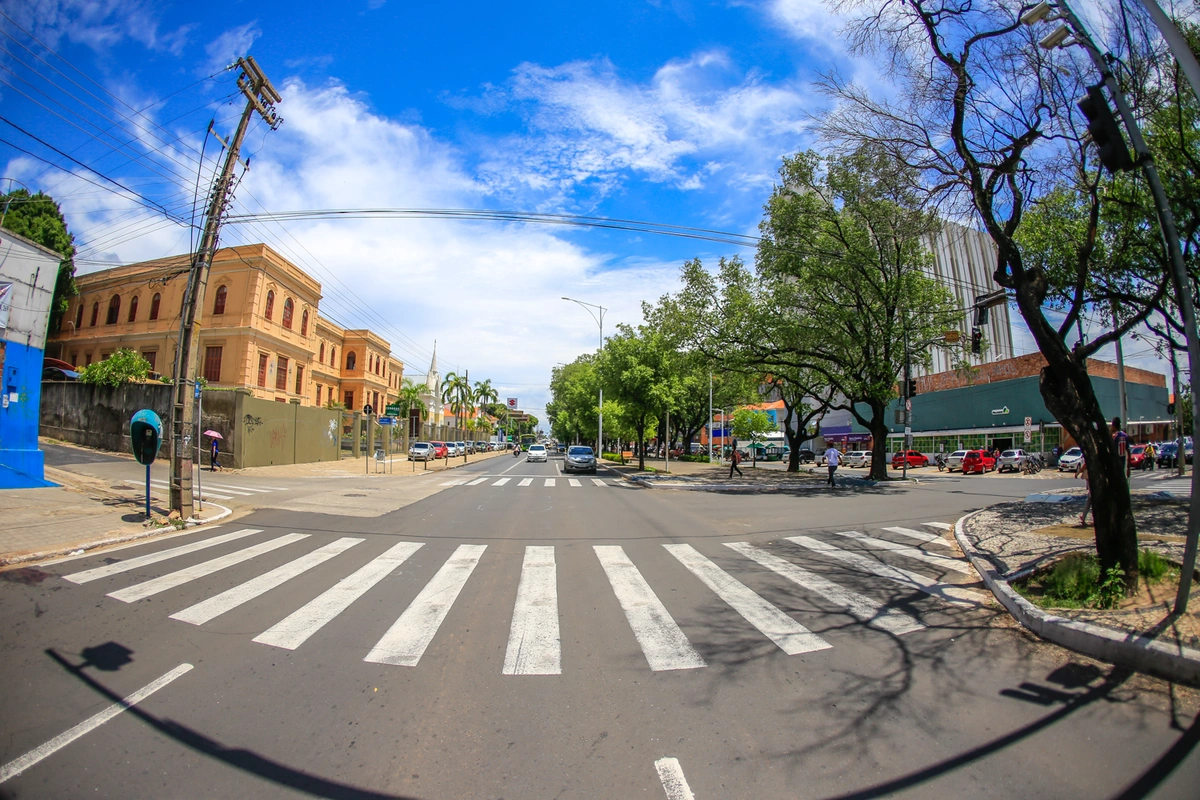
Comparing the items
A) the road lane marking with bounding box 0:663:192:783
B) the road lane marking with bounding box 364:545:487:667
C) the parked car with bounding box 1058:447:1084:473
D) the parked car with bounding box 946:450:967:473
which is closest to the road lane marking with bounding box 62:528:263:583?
the road lane marking with bounding box 0:663:192:783

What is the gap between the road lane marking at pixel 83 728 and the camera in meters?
2.96

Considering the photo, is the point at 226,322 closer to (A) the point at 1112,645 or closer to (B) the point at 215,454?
(B) the point at 215,454

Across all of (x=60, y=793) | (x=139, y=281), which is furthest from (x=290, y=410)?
(x=60, y=793)

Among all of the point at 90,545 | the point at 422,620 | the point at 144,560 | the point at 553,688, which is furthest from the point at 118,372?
the point at 553,688

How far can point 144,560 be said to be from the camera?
7.68m

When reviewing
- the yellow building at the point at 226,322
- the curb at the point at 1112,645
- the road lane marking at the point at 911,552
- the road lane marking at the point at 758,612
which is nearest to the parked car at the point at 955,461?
the road lane marking at the point at 911,552

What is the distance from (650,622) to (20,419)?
56.1 feet

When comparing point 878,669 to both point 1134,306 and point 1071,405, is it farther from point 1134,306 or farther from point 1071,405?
point 1134,306

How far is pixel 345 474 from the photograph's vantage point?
26406mm

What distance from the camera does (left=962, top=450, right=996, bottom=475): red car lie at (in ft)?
118

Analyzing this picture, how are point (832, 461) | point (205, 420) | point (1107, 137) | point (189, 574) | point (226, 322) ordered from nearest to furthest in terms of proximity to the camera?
point (1107, 137) → point (189, 574) → point (832, 461) → point (205, 420) → point (226, 322)

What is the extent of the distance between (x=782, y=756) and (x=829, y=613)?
2866 mm

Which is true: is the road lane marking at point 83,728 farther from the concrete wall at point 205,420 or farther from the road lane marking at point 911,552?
the concrete wall at point 205,420

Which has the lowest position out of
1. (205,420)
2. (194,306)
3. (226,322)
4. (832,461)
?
(832,461)
